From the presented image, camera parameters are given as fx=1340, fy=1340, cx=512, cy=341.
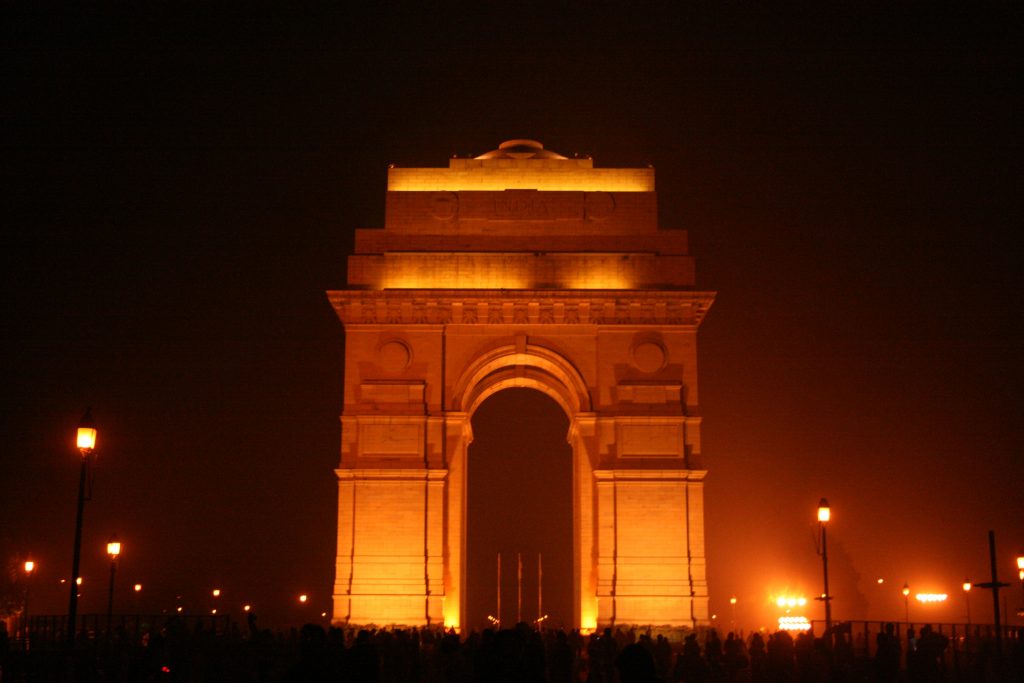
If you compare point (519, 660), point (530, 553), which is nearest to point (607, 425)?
point (530, 553)

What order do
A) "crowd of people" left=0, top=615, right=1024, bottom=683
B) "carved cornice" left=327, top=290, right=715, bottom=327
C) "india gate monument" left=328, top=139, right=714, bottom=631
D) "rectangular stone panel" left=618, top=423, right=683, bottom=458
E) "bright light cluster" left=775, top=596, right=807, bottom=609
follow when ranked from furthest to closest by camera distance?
"bright light cluster" left=775, top=596, right=807, bottom=609 → "carved cornice" left=327, top=290, right=715, bottom=327 → "rectangular stone panel" left=618, top=423, right=683, bottom=458 → "india gate monument" left=328, top=139, right=714, bottom=631 → "crowd of people" left=0, top=615, right=1024, bottom=683

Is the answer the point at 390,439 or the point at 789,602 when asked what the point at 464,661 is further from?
the point at 789,602

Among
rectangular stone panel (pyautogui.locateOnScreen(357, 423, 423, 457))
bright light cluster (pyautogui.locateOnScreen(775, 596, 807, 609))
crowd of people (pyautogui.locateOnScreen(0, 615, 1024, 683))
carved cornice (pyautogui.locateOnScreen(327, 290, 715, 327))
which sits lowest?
crowd of people (pyautogui.locateOnScreen(0, 615, 1024, 683))

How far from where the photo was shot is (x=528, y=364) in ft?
141

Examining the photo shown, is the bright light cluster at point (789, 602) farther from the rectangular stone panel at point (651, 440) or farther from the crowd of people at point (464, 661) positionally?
the crowd of people at point (464, 661)

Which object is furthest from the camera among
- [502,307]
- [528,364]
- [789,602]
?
[789,602]

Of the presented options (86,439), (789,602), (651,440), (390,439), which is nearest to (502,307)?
(390,439)

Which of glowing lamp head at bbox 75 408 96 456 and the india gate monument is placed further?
the india gate monument

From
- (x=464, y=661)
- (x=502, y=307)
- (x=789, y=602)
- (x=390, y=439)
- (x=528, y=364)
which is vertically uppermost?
(x=502, y=307)

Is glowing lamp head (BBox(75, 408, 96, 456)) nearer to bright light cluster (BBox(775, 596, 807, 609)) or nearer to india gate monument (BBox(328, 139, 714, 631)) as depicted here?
india gate monument (BBox(328, 139, 714, 631))

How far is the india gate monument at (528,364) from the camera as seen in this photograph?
38844 millimetres

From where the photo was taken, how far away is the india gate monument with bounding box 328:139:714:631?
3884 centimetres

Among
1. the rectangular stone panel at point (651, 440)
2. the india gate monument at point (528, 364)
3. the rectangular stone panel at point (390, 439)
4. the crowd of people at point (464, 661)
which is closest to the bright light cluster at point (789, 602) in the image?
the india gate monument at point (528, 364)

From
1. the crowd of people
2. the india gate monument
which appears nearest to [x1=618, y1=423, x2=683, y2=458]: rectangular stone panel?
the india gate monument
